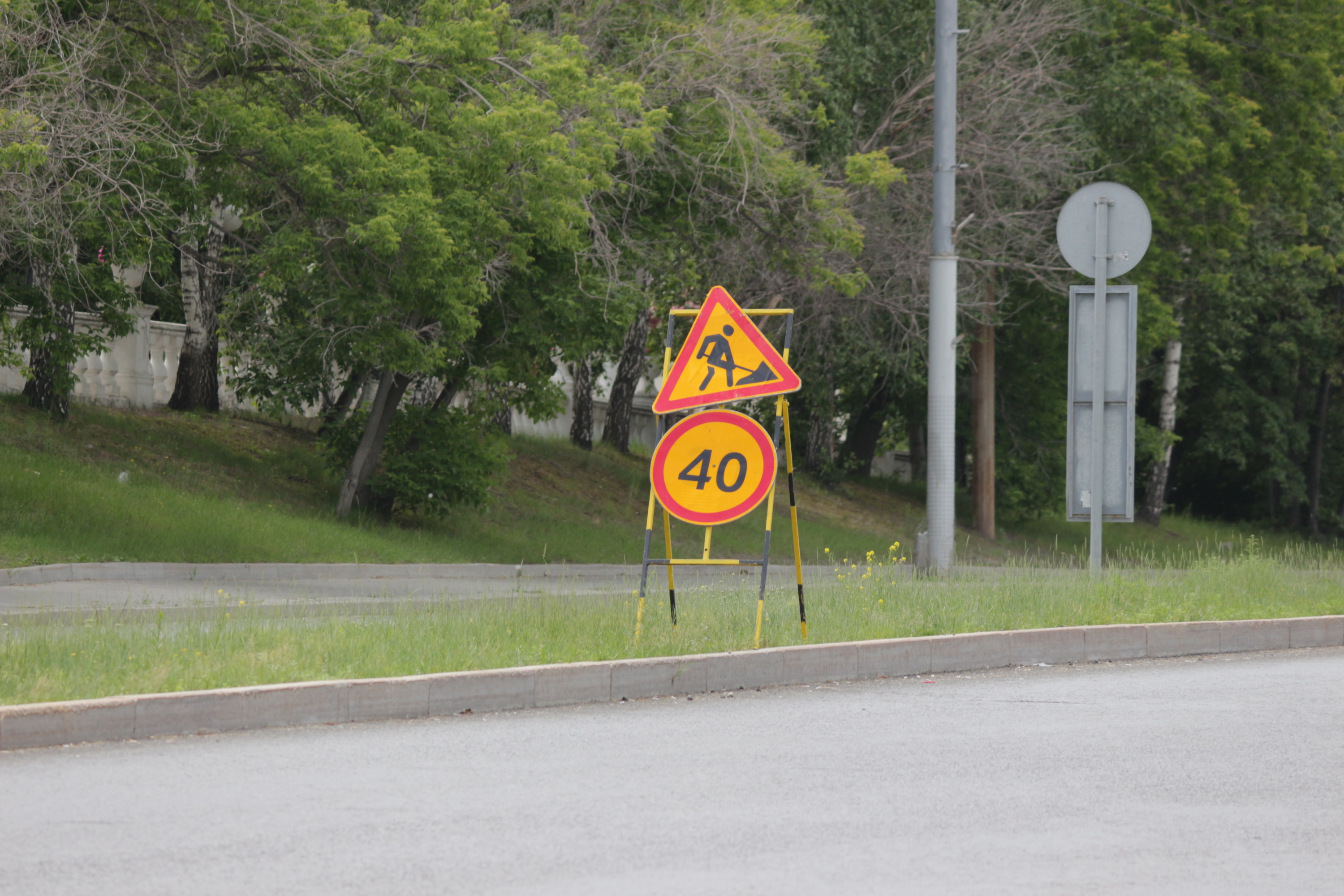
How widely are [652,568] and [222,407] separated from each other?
10935 mm

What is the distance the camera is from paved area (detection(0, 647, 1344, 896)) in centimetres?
512

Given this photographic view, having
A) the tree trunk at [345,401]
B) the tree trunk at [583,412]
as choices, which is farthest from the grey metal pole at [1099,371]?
the tree trunk at [583,412]

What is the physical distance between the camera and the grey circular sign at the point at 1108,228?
12.9 metres

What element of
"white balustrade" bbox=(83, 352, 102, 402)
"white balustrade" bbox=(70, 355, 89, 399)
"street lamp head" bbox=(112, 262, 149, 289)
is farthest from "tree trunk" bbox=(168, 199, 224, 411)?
"white balustrade" bbox=(70, 355, 89, 399)

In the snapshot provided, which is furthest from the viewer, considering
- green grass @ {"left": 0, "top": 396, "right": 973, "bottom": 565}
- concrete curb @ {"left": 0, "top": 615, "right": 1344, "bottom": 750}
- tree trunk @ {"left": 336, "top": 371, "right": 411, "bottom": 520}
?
tree trunk @ {"left": 336, "top": 371, "right": 411, "bottom": 520}

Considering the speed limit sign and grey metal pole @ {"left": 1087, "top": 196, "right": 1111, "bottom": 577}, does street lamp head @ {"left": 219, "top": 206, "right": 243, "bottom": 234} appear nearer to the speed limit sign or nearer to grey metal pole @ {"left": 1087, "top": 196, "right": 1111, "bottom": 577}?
grey metal pole @ {"left": 1087, "top": 196, "right": 1111, "bottom": 577}

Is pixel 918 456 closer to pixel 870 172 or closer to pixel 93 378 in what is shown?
pixel 870 172

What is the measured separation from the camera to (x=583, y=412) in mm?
32531

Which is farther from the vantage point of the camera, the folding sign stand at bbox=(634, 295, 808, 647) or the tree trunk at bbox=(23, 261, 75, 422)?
the tree trunk at bbox=(23, 261, 75, 422)

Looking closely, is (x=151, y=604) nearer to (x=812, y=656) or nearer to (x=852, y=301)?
(x=812, y=656)

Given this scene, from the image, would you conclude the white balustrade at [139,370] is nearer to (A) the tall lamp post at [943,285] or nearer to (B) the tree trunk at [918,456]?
(A) the tall lamp post at [943,285]

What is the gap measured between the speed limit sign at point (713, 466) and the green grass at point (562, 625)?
2.78ft

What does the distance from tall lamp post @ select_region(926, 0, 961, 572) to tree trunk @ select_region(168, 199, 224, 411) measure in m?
13.6

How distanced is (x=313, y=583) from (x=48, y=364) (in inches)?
213
